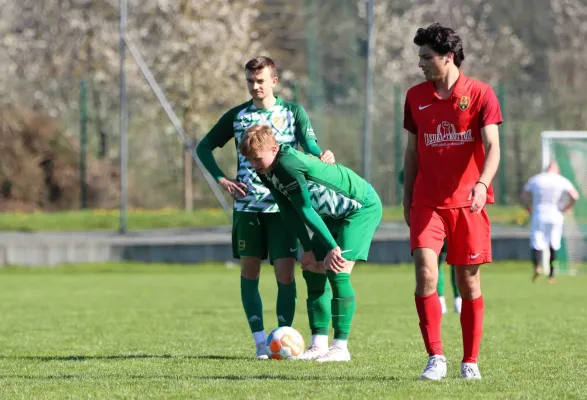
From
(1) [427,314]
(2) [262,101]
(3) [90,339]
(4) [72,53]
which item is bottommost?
(3) [90,339]

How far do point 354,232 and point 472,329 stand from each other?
140cm

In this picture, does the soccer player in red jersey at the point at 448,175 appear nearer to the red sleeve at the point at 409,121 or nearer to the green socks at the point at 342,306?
the red sleeve at the point at 409,121

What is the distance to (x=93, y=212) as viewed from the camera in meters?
29.5

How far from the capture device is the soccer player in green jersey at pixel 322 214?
7.77m

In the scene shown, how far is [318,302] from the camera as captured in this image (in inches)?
348

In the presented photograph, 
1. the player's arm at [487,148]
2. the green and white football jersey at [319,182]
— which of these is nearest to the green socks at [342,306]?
the green and white football jersey at [319,182]

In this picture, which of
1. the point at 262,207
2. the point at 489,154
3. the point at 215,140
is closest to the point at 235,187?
the point at 262,207

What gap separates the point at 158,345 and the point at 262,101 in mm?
2440

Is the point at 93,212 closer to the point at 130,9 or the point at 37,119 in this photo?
the point at 37,119

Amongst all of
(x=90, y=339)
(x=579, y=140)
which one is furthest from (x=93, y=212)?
(x=90, y=339)

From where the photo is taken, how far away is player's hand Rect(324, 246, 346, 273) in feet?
25.6

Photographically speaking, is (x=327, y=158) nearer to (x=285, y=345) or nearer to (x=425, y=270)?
(x=285, y=345)

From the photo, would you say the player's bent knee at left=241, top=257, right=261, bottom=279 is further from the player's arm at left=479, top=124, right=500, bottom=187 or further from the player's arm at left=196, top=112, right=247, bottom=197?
the player's arm at left=479, top=124, right=500, bottom=187

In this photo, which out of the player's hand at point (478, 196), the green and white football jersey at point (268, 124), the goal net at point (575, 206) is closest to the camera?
the player's hand at point (478, 196)
